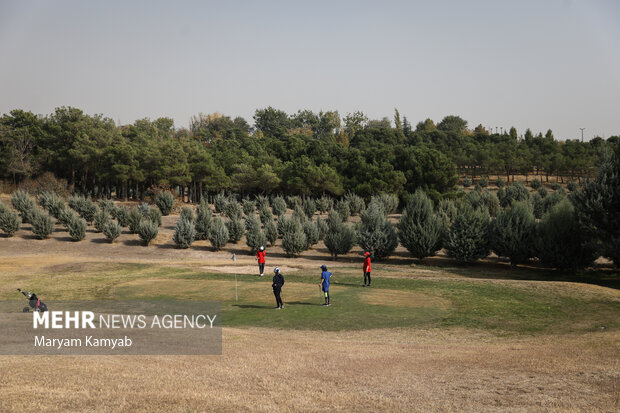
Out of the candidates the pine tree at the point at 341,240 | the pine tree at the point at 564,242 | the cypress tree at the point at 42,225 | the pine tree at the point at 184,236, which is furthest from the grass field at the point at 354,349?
the cypress tree at the point at 42,225

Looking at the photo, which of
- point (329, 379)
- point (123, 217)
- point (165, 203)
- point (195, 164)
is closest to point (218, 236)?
point (123, 217)

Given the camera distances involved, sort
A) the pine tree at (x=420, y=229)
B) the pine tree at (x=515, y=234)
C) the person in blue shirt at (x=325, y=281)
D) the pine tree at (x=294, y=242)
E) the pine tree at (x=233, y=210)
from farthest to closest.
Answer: the pine tree at (x=233, y=210), the pine tree at (x=294, y=242), the pine tree at (x=420, y=229), the pine tree at (x=515, y=234), the person in blue shirt at (x=325, y=281)

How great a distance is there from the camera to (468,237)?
3250 cm

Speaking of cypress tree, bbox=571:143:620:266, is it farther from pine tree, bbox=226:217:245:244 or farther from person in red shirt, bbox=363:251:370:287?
pine tree, bbox=226:217:245:244

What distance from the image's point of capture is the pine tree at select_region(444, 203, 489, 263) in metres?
32.5

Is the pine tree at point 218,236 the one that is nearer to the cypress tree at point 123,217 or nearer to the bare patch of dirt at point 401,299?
the cypress tree at point 123,217

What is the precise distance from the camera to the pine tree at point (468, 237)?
32.5m

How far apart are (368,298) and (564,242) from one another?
1632 cm

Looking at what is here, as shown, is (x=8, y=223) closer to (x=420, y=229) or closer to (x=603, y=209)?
(x=420, y=229)

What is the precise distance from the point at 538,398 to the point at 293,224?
30063 mm

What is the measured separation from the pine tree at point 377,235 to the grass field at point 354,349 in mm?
4940

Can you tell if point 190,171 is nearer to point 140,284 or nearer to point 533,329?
point 140,284

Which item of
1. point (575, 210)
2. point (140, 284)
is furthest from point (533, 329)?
point (140, 284)

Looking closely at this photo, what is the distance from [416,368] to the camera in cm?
1161
